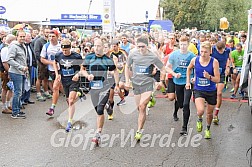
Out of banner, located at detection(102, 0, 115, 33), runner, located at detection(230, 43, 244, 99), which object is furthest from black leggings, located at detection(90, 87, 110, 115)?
banner, located at detection(102, 0, 115, 33)

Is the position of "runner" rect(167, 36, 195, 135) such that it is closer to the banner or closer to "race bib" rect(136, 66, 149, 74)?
"race bib" rect(136, 66, 149, 74)

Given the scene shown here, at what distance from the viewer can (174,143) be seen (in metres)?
6.27

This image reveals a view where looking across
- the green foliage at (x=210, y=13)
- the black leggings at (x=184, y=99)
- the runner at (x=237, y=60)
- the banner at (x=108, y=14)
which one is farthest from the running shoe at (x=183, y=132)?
the green foliage at (x=210, y=13)

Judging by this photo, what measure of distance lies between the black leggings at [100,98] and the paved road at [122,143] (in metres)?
0.57

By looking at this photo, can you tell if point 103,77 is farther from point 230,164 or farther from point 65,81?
point 230,164

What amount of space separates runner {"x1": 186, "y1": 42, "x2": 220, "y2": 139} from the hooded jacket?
3523 millimetres

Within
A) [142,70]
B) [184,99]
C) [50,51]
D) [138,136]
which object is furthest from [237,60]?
[138,136]

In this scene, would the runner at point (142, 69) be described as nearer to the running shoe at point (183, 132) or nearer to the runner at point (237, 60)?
the running shoe at point (183, 132)

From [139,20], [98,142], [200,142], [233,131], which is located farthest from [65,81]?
[139,20]

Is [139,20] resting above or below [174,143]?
above

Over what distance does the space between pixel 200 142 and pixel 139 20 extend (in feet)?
65.4

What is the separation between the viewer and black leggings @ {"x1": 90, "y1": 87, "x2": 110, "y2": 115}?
6.19 meters

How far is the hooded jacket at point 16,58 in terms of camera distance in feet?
25.4

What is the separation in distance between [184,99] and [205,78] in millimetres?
684
